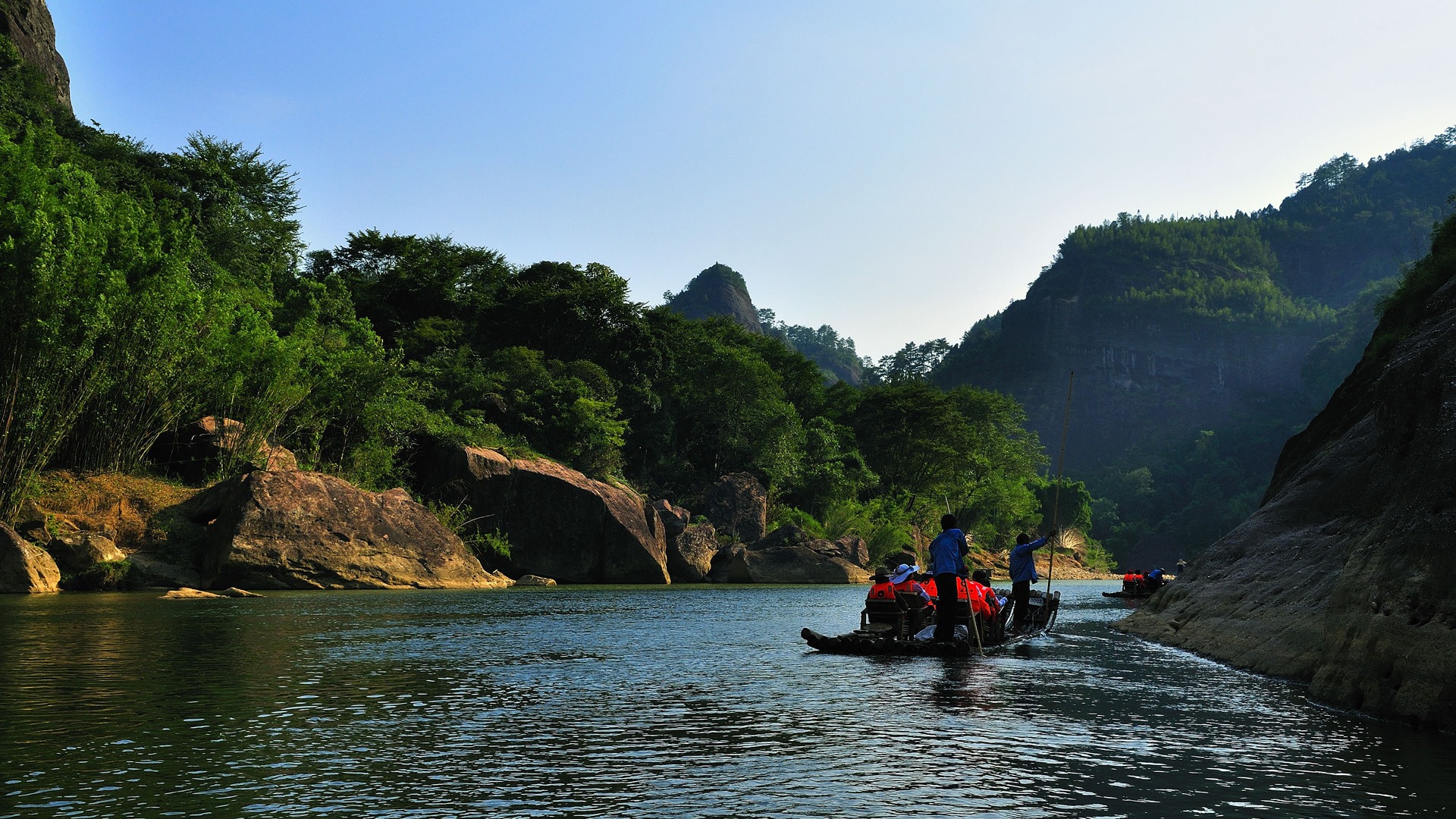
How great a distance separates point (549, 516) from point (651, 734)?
36.3 meters

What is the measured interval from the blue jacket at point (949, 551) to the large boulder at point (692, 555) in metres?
33.2

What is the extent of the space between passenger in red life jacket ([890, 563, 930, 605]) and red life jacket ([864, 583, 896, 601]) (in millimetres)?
155

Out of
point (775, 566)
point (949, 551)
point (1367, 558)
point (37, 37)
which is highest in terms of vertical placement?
point (37, 37)

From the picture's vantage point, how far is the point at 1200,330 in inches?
6624

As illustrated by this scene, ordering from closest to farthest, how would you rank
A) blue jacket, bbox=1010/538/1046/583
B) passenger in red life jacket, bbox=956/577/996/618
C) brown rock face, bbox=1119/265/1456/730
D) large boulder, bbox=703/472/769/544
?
brown rock face, bbox=1119/265/1456/730 → passenger in red life jacket, bbox=956/577/996/618 → blue jacket, bbox=1010/538/1046/583 → large boulder, bbox=703/472/769/544

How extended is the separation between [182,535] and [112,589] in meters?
3.29

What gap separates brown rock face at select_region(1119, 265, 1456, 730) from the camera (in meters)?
10.1

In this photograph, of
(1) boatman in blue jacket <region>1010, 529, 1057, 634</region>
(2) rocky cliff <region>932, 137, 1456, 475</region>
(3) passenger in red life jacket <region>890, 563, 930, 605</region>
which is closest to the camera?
(3) passenger in red life jacket <region>890, 563, 930, 605</region>

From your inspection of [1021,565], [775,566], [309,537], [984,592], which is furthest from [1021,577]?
[775,566]

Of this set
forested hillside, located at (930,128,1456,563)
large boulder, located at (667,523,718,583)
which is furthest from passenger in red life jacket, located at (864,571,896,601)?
forested hillside, located at (930,128,1456,563)

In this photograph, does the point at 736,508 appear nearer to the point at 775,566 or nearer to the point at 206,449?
the point at 775,566

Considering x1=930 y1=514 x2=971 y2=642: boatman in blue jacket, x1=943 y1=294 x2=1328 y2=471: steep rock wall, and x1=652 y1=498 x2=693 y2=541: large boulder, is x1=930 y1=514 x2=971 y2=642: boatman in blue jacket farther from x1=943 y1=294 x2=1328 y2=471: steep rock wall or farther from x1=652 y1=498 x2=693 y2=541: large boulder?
x1=943 y1=294 x2=1328 y2=471: steep rock wall

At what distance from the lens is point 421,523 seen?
123ft

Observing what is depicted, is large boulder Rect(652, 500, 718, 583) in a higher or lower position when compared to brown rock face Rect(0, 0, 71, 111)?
lower
